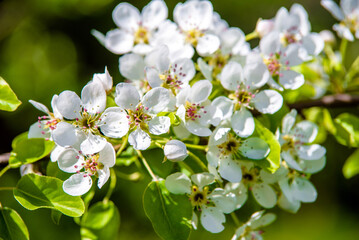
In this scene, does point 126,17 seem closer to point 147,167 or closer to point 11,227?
point 147,167

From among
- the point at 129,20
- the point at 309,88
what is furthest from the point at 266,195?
the point at 129,20

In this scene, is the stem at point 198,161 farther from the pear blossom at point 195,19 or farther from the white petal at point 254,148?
the pear blossom at point 195,19

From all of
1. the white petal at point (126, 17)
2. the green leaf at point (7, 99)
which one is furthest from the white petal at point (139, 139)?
the white petal at point (126, 17)

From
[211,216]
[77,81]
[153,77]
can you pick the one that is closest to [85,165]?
[153,77]

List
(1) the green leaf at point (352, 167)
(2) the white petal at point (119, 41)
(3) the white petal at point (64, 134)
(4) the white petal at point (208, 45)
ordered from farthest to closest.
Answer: (1) the green leaf at point (352, 167) < (2) the white petal at point (119, 41) < (4) the white petal at point (208, 45) < (3) the white petal at point (64, 134)

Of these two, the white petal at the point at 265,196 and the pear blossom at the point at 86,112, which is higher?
the pear blossom at the point at 86,112
